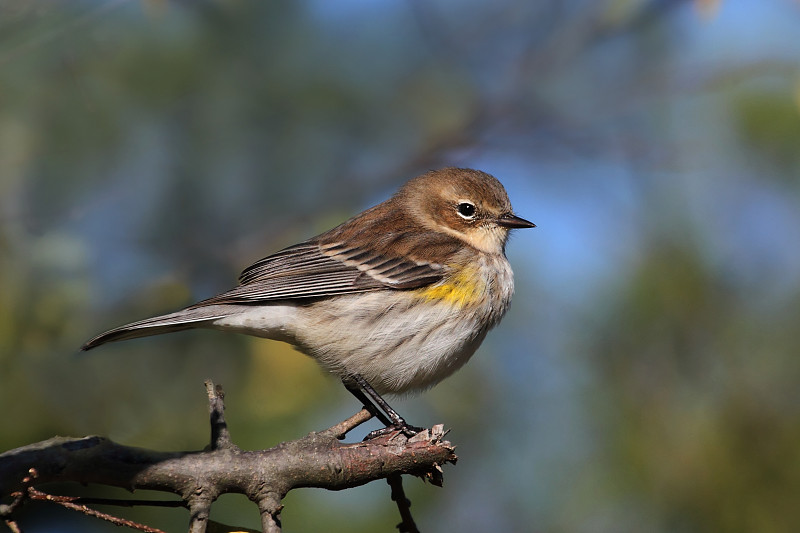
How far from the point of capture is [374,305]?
4.16 meters

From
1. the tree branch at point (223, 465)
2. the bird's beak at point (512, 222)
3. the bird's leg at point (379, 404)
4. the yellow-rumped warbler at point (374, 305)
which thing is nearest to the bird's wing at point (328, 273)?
the yellow-rumped warbler at point (374, 305)

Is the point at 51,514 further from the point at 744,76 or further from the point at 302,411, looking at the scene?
the point at 744,76

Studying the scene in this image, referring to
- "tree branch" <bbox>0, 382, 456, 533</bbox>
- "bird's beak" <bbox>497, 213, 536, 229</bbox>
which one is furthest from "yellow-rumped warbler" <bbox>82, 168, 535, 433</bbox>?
"tree branch" <bbox>0, 382, 456, 533</bbox>

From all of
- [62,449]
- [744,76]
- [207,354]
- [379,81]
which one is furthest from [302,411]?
[744,76]

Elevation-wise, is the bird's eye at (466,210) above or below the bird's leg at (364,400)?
above

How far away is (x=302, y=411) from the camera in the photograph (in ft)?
13.4

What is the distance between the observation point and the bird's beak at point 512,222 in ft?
15.5

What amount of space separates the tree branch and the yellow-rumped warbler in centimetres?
80

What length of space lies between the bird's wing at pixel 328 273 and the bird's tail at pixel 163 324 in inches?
11.3

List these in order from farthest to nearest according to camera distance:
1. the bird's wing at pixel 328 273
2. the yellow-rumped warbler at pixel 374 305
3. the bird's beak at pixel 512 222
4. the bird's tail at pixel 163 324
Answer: the bird's beak at pixel 512 222 → the bird's wing at pixel 328 273 → the yellow-rumped warbler at pixel 374 305 → the bird's tail at pixel 163 324

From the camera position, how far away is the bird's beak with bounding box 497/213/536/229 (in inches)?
186

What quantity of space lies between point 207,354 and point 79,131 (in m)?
1.51

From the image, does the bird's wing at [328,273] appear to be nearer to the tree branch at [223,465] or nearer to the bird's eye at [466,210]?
the bird's eye at [466,210]

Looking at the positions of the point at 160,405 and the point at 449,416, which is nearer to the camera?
the point at 160,405
